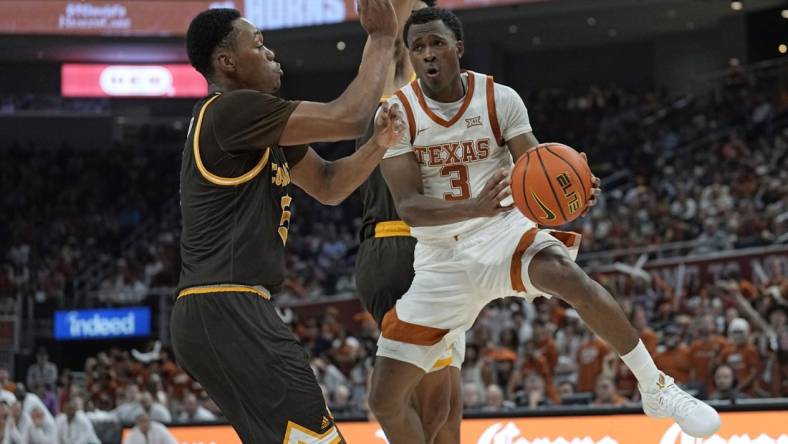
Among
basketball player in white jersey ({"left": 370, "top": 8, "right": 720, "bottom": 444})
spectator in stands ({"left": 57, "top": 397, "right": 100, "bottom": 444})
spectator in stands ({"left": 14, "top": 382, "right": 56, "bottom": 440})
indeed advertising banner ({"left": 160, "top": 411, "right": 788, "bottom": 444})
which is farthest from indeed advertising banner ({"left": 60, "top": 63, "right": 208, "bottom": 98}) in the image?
basketball player in white jersey ({"left": 370, "top": 8, "right": 720, "bottom": 444})

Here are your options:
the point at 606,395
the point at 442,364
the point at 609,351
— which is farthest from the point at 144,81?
the point at 442,364

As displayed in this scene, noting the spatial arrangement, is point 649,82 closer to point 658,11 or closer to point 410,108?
point 658,11

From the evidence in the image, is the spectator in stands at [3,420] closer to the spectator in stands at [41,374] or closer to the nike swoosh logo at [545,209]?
the spectator in stands at [41,374]

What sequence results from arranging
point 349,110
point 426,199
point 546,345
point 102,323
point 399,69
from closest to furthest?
1. point 349,110
2. point 426,199
3. point 399,69
4. point 546,345
5. point 102,323

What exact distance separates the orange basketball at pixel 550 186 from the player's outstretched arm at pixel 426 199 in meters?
0.07

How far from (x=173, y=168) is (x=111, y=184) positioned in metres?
1.66

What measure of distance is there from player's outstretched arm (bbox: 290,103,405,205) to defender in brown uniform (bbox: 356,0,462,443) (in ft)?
3.85

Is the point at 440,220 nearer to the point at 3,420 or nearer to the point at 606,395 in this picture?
the point at 606,395

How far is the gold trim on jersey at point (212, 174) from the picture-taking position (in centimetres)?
423

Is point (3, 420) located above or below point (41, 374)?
above

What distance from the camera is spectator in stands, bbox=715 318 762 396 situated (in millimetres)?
11539

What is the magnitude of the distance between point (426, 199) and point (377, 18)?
1.18 m

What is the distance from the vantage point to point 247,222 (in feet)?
13.9

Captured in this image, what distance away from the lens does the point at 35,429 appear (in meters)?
13.8
